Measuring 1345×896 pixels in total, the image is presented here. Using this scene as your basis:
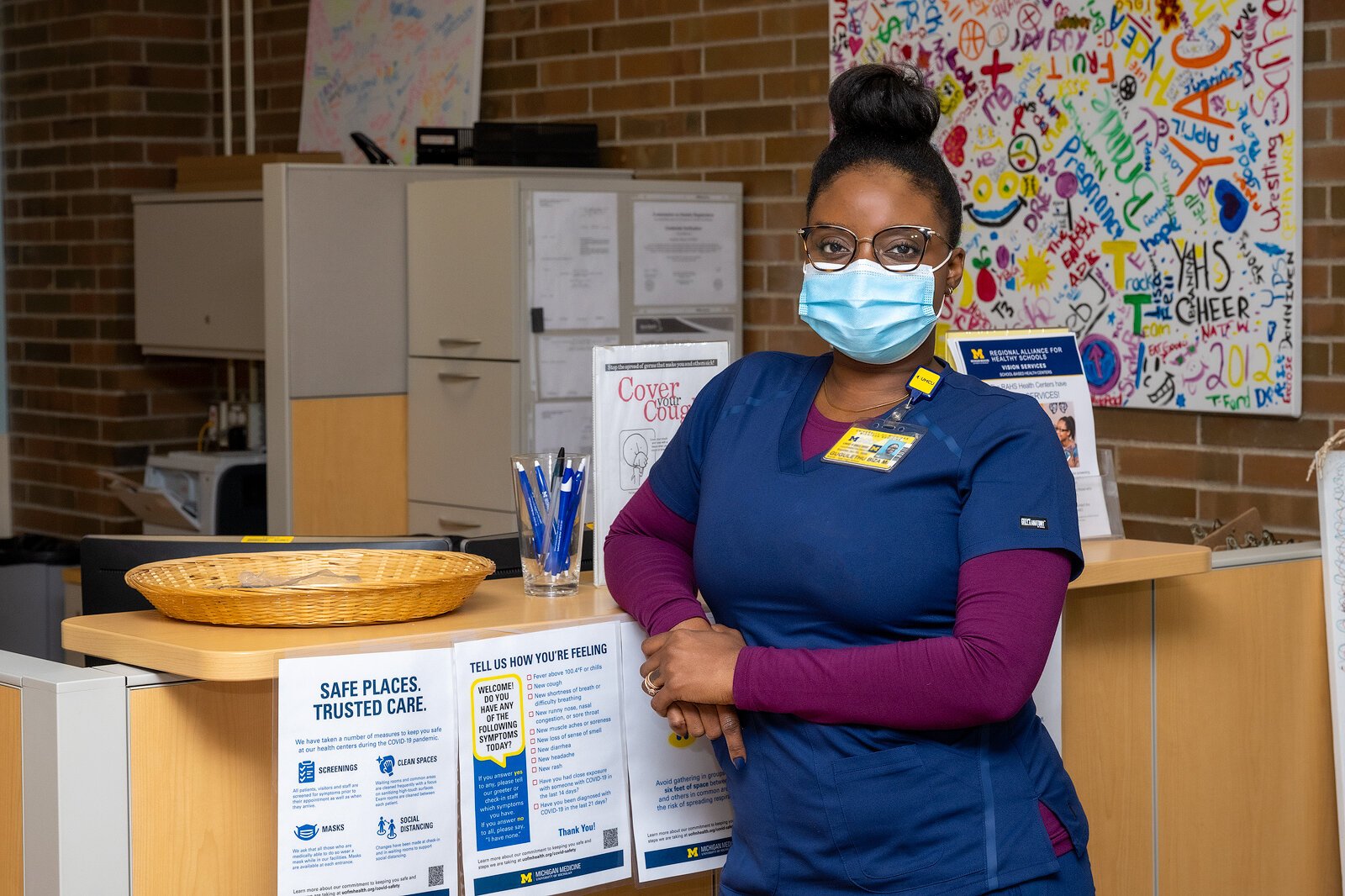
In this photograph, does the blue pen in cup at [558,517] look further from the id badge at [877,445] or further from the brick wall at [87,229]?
the brick wall at [87,229]

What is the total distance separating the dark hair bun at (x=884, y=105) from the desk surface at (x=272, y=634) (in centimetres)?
64

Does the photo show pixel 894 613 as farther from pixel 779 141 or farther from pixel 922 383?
pixel 779 141

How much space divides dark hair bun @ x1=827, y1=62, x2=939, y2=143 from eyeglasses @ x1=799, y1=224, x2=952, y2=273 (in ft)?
0.36

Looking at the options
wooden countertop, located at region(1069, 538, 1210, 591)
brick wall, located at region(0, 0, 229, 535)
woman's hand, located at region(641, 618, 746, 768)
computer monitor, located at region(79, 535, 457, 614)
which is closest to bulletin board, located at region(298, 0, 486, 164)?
brick wall, located at region(0, 0, 229, 535)

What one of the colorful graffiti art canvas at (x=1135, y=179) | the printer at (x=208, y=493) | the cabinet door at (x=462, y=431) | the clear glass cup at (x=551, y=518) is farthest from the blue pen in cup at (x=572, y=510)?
the printer at (x=208, y=493)

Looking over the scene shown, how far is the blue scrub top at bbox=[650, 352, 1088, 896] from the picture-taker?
1579 mm

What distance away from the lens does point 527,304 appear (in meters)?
4.07

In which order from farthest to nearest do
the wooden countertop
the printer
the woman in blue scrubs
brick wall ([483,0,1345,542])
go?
the printer
brick wall ([483,0,1345,542])
the wooden countertop
the woman in blue scrubs

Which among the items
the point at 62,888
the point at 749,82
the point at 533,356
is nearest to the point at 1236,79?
the point at 749,82

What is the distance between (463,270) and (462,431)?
430 millimetres

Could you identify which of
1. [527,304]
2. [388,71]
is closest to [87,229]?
[388,71]

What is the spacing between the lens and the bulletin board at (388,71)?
508 centimetres

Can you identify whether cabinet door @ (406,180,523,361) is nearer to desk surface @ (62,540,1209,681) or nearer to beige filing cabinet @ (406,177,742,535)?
beige filing cabinet @ (406,177,742,535)

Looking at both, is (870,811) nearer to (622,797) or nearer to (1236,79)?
(622,797)
